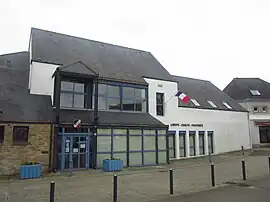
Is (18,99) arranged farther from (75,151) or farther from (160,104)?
(160,104)

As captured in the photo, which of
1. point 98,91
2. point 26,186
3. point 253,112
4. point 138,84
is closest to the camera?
point 26,186

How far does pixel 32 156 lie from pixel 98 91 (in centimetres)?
619

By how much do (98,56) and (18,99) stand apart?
25.8 feet

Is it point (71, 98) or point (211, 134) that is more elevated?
point (71, 98)

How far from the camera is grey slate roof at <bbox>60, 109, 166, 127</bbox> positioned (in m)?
16.7

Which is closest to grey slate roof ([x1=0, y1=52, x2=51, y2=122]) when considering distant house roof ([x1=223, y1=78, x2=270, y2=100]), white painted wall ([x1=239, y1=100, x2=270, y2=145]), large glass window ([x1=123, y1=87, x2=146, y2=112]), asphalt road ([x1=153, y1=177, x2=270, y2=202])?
→ large glass window ([x1=123, y1=87, x2=146, y2=112])

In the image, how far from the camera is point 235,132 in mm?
29234

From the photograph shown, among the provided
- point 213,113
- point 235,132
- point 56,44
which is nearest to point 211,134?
point 213,113

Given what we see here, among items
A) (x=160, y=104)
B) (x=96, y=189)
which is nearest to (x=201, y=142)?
(x=160, y=104)

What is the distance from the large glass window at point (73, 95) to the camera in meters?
17.6

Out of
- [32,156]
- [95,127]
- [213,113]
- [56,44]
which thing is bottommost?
[32,156]

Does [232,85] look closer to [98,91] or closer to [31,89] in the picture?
[98,91]

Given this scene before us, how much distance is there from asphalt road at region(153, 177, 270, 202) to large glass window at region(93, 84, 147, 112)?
10725 millimetres

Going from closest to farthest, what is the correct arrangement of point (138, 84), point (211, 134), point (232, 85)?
point (138, 84) < point (211, 134) < point (232, 85)
